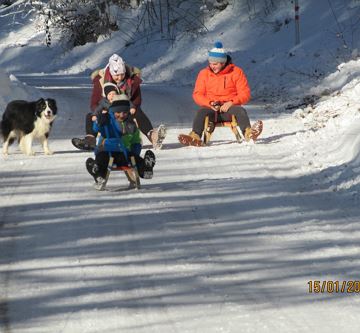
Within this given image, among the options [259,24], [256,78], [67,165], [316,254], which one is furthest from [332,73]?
[316,254]

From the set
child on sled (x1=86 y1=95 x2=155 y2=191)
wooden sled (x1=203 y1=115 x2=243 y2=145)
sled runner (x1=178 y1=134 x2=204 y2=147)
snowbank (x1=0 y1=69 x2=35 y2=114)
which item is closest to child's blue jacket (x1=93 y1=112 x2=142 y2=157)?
child on sled (x1=86 y1=95 x2=155 y2=191)

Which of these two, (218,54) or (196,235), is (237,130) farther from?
(196,235)

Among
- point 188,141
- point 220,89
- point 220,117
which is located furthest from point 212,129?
point 220,89

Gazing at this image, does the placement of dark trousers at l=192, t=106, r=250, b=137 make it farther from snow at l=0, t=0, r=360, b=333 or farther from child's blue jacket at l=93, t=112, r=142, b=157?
child's blue jacket at l=93, t=112, r=142, b=157

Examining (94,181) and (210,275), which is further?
(94,181)

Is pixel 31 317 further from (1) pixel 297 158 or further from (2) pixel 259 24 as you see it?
(2) pixel 259 24

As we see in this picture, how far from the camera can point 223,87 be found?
596 inches

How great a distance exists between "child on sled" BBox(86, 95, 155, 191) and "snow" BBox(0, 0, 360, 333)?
26cm

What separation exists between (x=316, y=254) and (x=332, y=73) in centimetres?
1467

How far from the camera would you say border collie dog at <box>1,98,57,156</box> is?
46.1 feet

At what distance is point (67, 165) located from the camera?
1292 centimetres

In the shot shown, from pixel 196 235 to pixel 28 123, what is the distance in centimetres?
622

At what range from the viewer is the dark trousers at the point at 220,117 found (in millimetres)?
14672

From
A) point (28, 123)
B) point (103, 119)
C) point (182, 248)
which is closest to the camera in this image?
point (182, 248)
